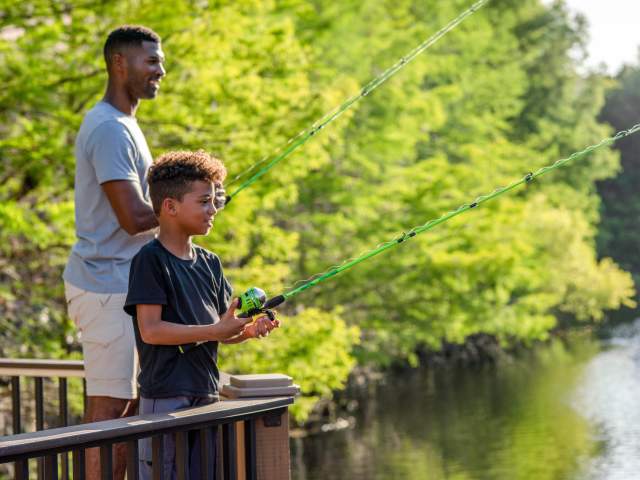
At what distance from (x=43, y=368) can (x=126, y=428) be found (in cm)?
157

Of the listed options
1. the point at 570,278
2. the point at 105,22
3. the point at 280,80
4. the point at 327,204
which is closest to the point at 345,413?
the point at 327,204

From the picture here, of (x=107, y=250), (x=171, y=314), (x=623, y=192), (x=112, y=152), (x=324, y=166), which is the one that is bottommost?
(x=171, y=314)

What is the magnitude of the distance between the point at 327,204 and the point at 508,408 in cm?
543

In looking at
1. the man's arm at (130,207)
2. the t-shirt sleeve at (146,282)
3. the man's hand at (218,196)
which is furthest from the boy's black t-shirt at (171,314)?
the man's arm at (130,207)

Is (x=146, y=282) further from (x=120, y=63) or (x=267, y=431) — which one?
(x=120, y=63)

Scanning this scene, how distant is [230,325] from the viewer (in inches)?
119

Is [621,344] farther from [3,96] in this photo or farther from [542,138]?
[3,96]

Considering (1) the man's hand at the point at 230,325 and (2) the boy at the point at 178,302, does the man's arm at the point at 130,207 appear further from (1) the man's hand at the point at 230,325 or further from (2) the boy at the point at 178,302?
(1) the man's hand at the point at 230,325

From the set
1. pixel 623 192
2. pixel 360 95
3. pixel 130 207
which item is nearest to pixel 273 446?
pixel 130 207

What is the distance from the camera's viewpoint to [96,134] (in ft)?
12.3

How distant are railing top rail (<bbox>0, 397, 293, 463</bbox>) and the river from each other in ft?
40.2

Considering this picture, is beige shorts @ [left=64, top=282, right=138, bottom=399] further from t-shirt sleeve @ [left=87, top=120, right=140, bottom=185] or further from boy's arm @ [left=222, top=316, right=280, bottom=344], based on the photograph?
boy's arm @ [left=222, top=316, right=280, bottom=344]

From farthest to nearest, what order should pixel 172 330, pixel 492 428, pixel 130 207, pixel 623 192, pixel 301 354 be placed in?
pixel 623 192 < pixel 492 428 < pixel 301 354 < pixel 130 207 < pixel 172 330

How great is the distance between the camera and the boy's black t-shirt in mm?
3190
